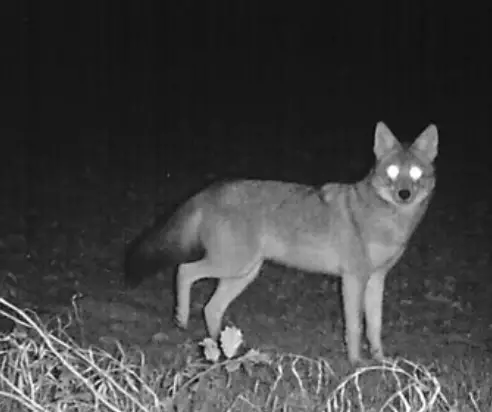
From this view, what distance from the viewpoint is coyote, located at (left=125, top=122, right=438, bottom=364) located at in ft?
26.2

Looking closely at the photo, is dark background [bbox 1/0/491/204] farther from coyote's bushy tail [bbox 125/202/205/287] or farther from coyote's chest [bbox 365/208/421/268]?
coyote's chest [bbox 365/208/421/268]

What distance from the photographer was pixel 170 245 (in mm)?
8477

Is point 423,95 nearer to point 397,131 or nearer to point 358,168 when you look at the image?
point 397,131

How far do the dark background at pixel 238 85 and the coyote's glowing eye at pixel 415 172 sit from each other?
7.58m

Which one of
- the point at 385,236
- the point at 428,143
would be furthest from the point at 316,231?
the point at 428,143

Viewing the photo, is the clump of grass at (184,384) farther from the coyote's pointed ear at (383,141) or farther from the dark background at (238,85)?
the dark background at (238,85)

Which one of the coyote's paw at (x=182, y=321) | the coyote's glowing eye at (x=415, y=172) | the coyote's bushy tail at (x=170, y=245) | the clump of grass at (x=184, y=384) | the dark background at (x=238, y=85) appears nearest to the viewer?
the clump of grass at (x=184, y=384)

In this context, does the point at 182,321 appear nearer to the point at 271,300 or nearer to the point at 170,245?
the point at 170,245

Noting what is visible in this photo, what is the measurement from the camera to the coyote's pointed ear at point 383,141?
803cm

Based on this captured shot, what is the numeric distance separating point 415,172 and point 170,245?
5.03ft

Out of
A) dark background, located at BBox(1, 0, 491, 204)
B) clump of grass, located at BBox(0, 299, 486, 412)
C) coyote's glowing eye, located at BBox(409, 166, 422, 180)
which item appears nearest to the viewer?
clump of grass, located at BBox(0, 299, 486, 412)

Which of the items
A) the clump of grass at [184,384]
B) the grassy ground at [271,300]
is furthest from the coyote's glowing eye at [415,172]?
the clump of grass at [184,384]

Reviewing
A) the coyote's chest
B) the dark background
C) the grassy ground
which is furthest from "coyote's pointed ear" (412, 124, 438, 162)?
the dark background

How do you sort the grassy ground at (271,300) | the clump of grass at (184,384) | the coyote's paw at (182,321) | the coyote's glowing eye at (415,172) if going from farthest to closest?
the coyote's paw at (182,321)
the coyote's glowing eye at (415,172)
the grassy ground at (271,300)
the clump of grass at (184,384)
